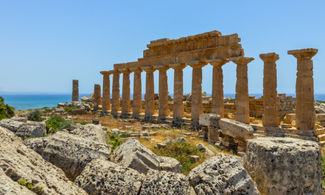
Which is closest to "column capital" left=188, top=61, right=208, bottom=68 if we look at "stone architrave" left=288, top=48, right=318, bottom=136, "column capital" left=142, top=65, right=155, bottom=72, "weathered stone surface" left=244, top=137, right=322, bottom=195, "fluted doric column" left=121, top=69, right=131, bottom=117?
"column capital" left=142, top=65, right=155, bottom=72

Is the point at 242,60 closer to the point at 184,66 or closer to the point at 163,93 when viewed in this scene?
the point at 184,66

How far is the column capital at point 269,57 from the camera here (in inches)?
656

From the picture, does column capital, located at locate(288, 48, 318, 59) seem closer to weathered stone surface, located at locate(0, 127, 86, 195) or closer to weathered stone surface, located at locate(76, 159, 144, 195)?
weathered stone surface, located at locate(76, 159, 144, 195)

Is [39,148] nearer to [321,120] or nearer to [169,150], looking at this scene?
[169,150]

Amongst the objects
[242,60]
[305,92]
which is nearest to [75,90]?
[242,60]

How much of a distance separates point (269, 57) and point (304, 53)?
6.83 ft

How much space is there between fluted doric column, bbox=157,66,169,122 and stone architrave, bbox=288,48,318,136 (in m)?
10.8

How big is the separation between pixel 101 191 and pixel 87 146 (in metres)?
1.47

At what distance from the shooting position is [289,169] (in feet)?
16.4

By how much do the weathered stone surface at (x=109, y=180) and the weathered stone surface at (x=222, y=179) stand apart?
1.14m


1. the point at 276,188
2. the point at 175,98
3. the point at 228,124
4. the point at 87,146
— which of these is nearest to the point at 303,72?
the point at 228,124

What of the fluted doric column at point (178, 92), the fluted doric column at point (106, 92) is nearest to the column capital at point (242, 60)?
the fluted doric column at point (178, 92)

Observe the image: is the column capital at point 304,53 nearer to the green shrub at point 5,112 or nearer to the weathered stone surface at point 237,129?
the weathered stone surface at point 237,129

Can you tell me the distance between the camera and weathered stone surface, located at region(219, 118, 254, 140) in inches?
470
